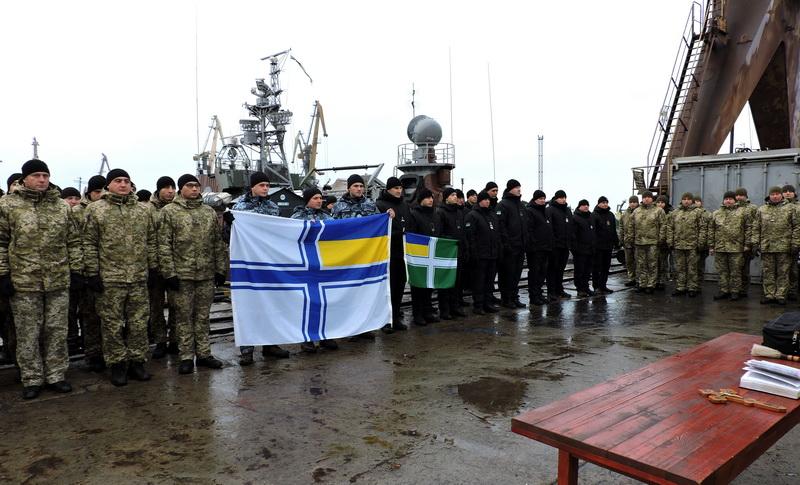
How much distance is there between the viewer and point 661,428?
95.3 inches

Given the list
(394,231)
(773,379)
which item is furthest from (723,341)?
(394,231)

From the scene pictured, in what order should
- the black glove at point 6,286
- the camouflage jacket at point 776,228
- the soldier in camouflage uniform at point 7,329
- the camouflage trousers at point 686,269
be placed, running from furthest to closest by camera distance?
the camouflage trousers at point 686,269 < the camouflage jacket at point 776,228 < the soldier in camouflage uniform at point 7,329 < the black glove at point 6,286

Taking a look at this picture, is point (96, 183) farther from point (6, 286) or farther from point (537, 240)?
point (537, 240)

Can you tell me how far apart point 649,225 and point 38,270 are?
10228 millimetres

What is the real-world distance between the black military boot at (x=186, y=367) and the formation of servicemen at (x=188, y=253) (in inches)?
0.6

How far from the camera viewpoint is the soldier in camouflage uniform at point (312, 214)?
6.47 metres

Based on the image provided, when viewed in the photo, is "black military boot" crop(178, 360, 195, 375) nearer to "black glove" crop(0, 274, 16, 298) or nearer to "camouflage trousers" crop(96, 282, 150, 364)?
"camouflage trousers" crop(96, 282, 150, 364)

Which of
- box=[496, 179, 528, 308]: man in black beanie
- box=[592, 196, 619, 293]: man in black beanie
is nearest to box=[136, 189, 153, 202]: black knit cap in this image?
box=[496, 179, 528, 308]: man in black beanie

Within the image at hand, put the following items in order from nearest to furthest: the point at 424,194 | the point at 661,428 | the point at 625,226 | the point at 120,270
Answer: the point at 661,428 < the point at 120,270 < the point at 424,194 < the point at 625,226

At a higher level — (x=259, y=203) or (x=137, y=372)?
(x=259, y=203)

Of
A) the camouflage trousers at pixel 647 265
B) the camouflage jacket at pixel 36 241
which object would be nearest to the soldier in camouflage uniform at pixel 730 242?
the camouflage trousers at pixel 647 265

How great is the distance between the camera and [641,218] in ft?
36.0

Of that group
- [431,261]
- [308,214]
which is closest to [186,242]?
[308,214]

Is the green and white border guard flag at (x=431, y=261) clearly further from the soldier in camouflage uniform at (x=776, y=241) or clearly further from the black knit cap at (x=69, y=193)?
the soldier in camouflage uniform at (x=776, y=241)
